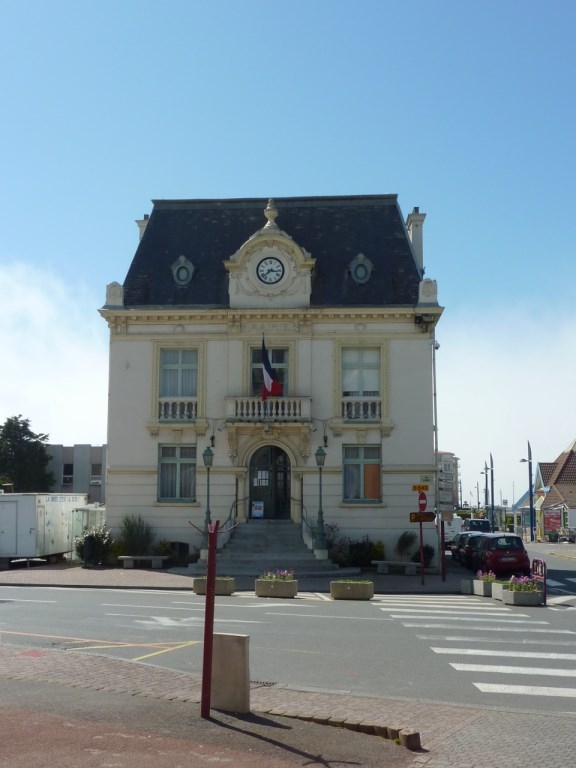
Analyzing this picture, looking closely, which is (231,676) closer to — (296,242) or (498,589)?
(498,589)

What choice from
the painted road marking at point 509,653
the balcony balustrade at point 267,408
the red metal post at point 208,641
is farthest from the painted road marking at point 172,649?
the balcony balustrade at point 267,408

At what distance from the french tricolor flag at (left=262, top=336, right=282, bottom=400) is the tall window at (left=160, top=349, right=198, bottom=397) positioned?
2.97 meters

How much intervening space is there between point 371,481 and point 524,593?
11.4 metres

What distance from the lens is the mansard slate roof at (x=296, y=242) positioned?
106 feet

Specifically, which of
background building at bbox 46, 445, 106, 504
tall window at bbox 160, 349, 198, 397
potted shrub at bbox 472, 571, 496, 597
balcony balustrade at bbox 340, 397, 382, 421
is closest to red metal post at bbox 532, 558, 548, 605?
potted shrub at bbox 472, 571, 496, 597

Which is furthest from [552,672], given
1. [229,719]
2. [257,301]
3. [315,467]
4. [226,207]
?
[226,207]

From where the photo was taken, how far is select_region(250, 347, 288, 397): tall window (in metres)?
31.8

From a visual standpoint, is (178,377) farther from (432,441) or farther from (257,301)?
(432,441)

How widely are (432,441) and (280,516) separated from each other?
596 centimetres

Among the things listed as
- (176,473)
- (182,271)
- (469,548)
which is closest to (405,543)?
(469,548)

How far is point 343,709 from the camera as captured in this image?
9297mm

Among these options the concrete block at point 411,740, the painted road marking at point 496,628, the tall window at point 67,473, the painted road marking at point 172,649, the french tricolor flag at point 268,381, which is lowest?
the painted road marking at point 496,628

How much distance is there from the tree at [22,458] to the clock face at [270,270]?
3585 centimetres

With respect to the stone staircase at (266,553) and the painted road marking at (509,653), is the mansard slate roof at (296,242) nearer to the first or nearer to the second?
the stone staircase at (266,553)
